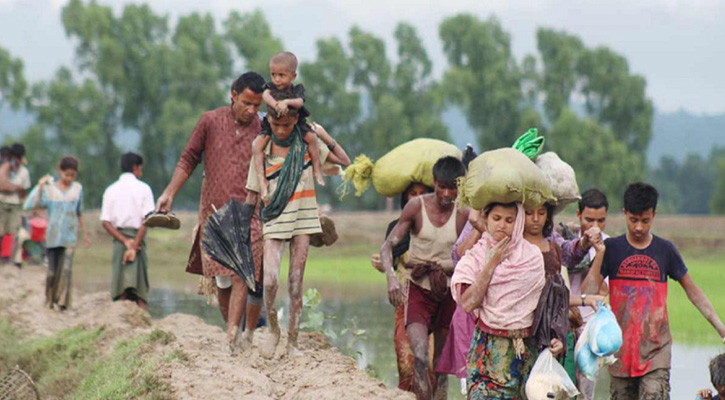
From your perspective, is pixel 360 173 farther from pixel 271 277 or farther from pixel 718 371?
pixel 718 371

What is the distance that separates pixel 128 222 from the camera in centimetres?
1286

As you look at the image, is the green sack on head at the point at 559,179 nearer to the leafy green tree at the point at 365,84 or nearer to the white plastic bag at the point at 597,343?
the white plastic bag at the point at 597,343

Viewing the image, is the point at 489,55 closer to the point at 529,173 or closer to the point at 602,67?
the point at 602,67

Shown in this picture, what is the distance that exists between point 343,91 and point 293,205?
56.7 meters

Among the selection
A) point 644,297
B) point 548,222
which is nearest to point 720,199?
point 644,297

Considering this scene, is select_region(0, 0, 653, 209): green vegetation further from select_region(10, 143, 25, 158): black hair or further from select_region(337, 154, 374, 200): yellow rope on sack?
select_region(337, 154, 374, 200): yellow rope on sack

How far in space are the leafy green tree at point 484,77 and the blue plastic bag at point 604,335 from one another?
5764 centimetres

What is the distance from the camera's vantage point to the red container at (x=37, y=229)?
69.7 ft

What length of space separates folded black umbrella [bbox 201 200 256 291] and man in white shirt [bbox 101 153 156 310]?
13.8ft

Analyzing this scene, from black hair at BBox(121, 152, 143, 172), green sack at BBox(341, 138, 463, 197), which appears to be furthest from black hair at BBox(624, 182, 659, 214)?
black hair at BBox(121, 152, 143, 172)

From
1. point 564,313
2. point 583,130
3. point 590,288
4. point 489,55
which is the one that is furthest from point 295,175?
point 489,55

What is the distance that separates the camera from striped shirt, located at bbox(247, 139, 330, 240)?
26.9 feet

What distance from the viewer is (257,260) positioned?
29.0ft

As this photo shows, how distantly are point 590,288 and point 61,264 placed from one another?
8842 millimetres
